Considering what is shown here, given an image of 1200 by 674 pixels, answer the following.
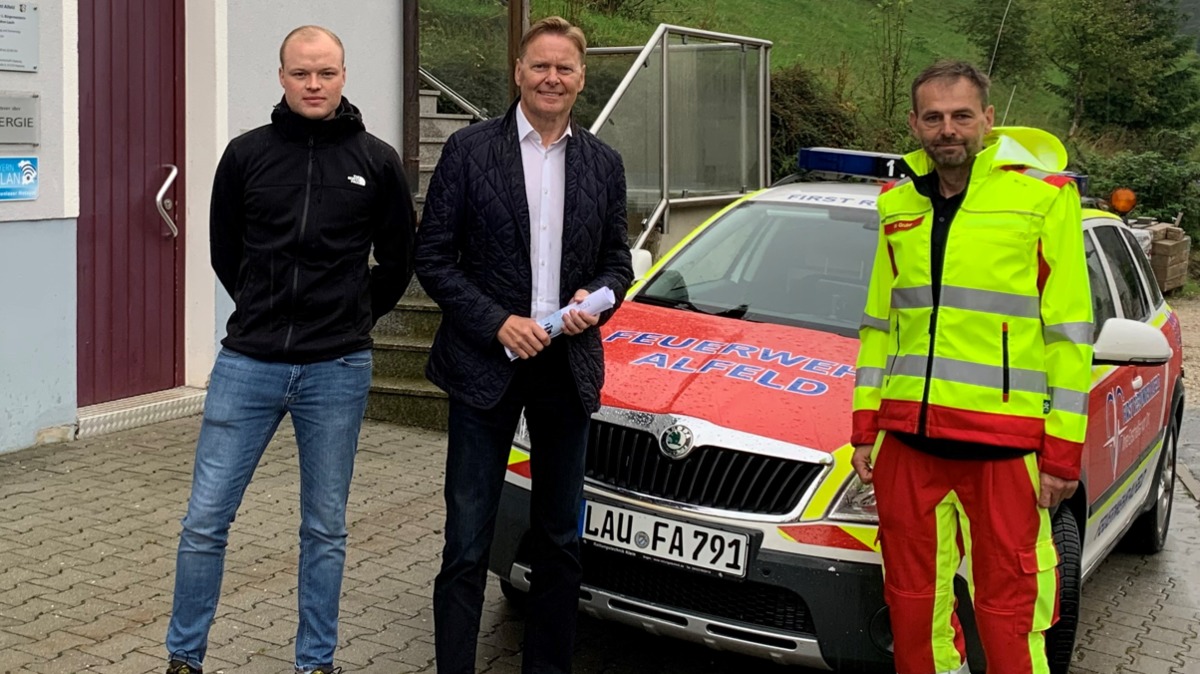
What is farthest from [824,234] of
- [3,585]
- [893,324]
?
[3,585]

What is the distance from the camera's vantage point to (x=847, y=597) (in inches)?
157

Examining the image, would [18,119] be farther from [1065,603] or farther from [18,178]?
[1065,603]

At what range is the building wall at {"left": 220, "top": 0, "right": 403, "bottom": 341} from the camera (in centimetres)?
796

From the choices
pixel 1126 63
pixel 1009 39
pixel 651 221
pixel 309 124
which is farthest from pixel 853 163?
pixel 1126 63

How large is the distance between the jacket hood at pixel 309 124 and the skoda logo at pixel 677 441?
1339mm

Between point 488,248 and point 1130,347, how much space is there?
6.90 ft

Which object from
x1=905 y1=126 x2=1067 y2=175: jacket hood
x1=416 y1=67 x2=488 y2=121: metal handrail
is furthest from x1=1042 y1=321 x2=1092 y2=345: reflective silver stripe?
x1=416 y1=67 x2=488 y2=121: metal handrail

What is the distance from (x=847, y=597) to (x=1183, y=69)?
2740 cm

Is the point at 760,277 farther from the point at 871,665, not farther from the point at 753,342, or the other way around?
the point at 871,665

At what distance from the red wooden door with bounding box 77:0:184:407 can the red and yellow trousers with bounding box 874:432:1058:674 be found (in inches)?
197

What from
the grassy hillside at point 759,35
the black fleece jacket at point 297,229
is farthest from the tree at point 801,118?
the black fleece jacket at point 297,229

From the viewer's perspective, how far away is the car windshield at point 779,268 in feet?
17.3

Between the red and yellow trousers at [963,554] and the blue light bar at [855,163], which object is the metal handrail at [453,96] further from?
the red and yellow trousers at [963,554]

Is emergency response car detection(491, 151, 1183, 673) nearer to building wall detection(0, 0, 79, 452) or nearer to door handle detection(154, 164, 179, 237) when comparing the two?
building wall detection(0, 0, 79, 452)
